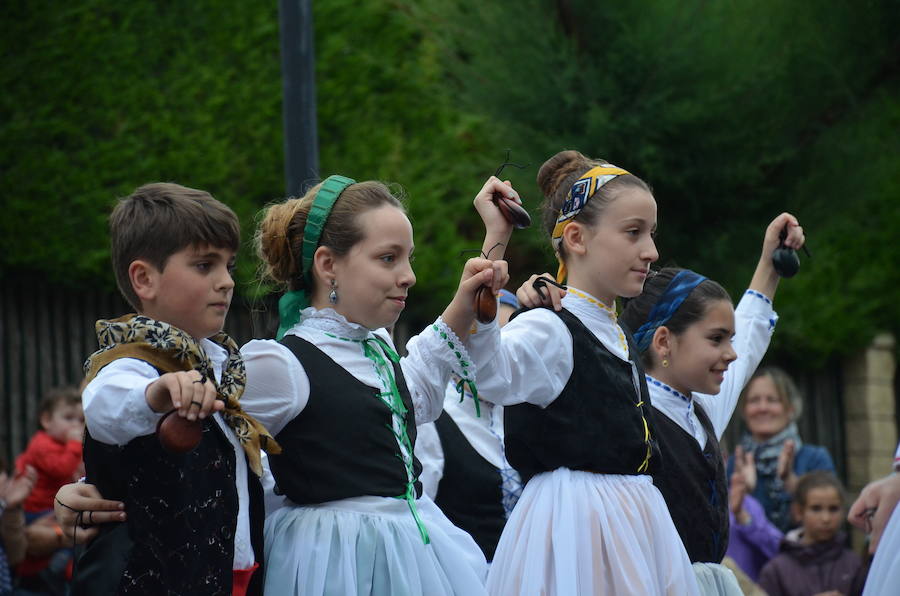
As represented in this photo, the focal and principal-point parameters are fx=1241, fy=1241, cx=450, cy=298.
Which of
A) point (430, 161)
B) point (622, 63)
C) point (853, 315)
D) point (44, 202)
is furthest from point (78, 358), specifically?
point (853, 315)

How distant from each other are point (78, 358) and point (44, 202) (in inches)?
38.1

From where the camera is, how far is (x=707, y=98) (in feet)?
22.3

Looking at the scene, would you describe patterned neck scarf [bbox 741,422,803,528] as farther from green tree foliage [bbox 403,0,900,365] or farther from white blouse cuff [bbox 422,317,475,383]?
white blouse cuff [bbox 422,317,475,383]

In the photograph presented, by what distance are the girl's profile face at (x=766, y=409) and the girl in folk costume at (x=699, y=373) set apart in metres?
2.71

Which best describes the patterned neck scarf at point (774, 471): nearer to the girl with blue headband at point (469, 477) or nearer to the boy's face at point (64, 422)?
the girl with blue headband at point (469, 477)

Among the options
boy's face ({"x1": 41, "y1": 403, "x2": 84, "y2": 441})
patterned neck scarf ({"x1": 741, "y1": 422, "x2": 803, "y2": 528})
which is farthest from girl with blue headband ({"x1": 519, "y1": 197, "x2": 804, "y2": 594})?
boy's face ({"x1": 41, "y1": 403, "x2": 84, "y2": 441})

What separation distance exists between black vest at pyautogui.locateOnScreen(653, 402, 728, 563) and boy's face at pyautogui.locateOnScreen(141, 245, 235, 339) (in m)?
1.57

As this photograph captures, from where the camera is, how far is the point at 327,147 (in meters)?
8.27

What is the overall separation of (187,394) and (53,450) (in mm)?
3803

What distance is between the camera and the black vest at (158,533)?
274 centimetres

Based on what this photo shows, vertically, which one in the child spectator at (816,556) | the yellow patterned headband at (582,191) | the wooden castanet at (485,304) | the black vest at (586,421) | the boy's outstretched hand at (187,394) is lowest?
the child spectator at (816,556)

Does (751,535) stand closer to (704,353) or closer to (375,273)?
(704,353)

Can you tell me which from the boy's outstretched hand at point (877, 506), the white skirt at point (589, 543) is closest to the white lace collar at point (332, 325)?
the white skirt at point (589, 543)

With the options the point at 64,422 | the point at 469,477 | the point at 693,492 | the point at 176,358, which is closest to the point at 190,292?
the point at 176,358
